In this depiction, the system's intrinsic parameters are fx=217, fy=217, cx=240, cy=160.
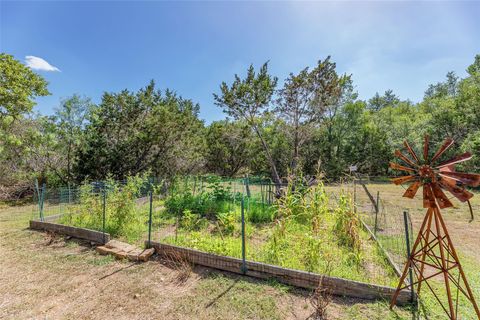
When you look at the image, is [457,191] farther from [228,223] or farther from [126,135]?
[126,135]

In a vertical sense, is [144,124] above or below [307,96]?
below

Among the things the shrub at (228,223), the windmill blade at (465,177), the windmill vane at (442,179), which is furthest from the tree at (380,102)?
the windmill blade at (465,177)

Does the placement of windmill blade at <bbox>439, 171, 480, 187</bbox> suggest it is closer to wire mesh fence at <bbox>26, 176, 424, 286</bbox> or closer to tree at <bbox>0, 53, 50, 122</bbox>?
wire mesh fence at <bbox>26, 176, 424, 286</bbox>

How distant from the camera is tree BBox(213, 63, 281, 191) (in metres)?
9.23

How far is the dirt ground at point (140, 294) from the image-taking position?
8.50 ft

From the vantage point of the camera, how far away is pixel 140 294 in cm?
305

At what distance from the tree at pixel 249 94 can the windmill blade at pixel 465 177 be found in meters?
7.93

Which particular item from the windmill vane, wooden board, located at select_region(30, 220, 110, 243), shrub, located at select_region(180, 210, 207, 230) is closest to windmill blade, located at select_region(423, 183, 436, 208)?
the windmill vane

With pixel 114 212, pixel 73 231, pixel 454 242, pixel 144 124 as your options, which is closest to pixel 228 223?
pixel 114 212

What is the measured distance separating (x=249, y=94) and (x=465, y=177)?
8181 mm

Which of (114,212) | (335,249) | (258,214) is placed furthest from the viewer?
(258,214)

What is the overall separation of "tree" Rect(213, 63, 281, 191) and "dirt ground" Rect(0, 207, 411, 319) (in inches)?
283

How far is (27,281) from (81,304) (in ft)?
4.62

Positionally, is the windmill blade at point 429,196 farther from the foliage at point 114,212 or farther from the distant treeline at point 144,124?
the foliage at point 114,212
